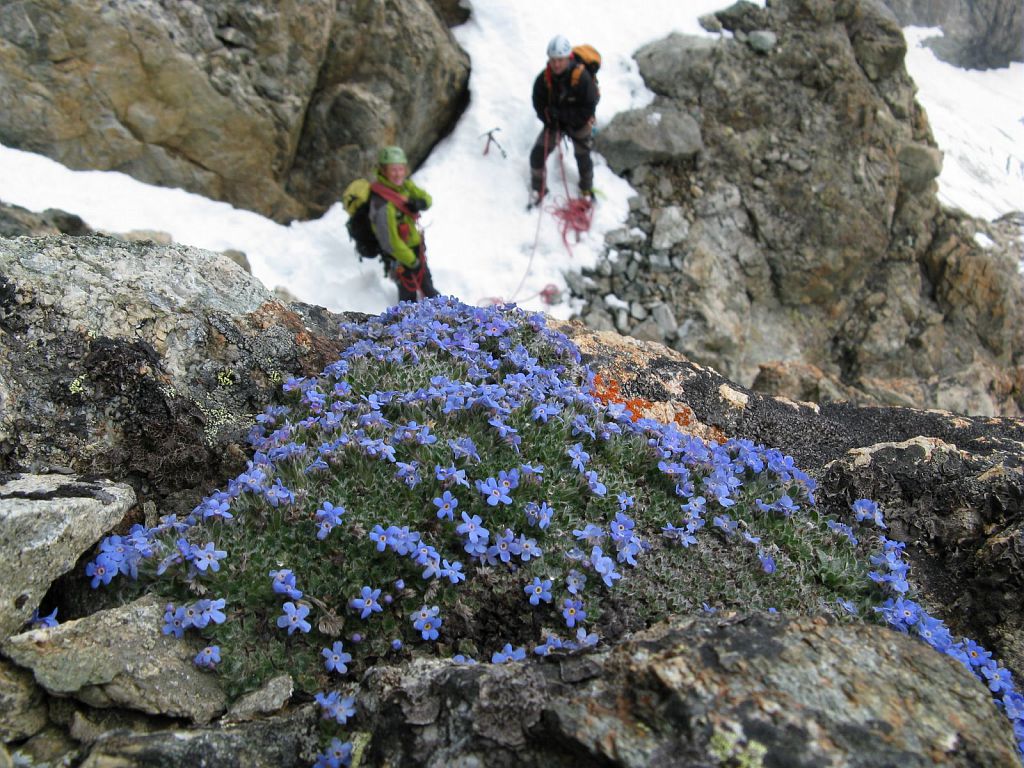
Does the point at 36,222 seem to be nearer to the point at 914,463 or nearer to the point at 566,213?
the point at 566,213

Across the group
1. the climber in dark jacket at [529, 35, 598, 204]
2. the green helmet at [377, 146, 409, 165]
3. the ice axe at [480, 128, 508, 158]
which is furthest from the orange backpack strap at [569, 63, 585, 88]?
the green helmet at [377, 146, 409, 165]

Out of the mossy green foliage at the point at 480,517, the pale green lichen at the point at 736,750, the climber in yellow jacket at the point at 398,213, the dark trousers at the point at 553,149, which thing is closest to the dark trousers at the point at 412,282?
the climber in yellow jacket at the point at 398,213

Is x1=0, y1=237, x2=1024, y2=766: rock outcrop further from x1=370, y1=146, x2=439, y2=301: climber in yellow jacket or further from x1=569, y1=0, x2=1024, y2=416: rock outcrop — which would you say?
x1=569, y1=0, x2=1024, y2=416: rock outcrop

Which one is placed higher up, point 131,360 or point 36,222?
point 131,360

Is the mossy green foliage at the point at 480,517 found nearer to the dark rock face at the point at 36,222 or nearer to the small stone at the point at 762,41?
the dark rock face at the point at 36,222

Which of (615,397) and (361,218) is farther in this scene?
(361,218)

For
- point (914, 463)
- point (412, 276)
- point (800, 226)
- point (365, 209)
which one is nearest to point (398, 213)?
point (365, 209)
